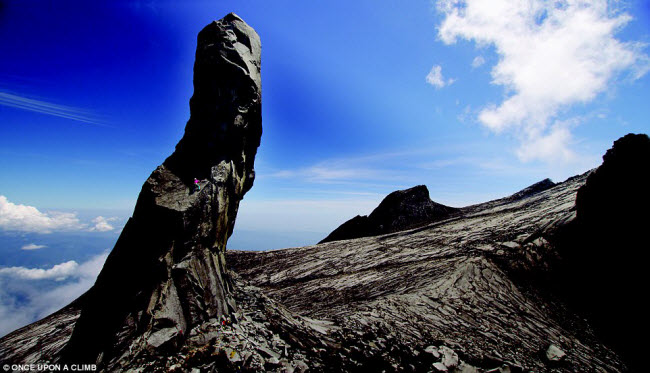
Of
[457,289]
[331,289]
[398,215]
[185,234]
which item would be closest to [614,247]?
[457,289]

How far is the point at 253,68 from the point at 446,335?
21.9 meters

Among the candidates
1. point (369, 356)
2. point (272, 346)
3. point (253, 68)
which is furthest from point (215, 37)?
point (369, 356)

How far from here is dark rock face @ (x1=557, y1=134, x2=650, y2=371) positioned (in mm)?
14594

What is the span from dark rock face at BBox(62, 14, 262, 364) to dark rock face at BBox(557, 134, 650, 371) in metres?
21.1

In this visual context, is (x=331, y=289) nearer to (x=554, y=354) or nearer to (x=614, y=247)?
(x=554, y=354)

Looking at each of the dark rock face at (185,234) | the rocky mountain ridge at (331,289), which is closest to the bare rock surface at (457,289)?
the rocky mountain ridge at (331,289)

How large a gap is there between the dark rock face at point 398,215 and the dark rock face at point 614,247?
2011cm

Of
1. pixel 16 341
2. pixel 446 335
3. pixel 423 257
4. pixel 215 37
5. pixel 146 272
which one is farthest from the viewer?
pixel 423 257

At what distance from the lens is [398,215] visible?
4184 cm

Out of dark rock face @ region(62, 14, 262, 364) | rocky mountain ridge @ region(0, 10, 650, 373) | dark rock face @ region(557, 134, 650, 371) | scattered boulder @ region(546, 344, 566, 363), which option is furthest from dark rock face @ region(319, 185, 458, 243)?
dark rock face @ region(62, 14, 262, 364)

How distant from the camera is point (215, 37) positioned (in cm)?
2016

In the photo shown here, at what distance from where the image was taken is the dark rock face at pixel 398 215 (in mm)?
40031

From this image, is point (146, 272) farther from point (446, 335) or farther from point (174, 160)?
point (446, 335)

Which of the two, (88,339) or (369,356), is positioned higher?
(88,339)
